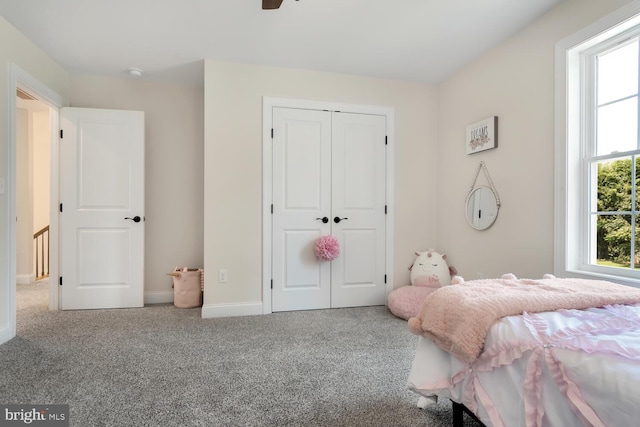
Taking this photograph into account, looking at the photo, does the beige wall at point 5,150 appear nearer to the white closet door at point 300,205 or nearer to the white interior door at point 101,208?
the white interior door at point 101,208

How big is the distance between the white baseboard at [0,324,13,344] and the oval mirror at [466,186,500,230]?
3.86m

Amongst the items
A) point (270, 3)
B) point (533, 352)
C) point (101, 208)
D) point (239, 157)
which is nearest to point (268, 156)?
point (239, 157)

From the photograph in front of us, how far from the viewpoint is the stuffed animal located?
3.23 metres

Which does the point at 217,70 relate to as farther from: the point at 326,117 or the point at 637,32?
the point at 637,32

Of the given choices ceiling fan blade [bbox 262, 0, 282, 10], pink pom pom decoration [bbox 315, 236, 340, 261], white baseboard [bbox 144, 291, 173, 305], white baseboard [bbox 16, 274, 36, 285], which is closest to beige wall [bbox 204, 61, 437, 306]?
pink pom pom decoration [bbox 315, 236, 340, 261]

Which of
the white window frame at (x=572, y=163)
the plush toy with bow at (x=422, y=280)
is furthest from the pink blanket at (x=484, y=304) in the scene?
the plush toy with bow at (x=422, y=280)

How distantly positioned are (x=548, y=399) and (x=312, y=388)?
113cm

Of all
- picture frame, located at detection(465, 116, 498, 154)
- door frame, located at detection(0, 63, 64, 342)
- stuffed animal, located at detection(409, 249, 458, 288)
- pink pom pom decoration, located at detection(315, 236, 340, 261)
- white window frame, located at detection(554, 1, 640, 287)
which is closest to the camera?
white window frame, located at detection(554, 1, 640, 287)

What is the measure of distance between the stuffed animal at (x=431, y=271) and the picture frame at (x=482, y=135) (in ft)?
3.61

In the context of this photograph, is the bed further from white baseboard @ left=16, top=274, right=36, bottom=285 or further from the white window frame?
white baseboard @ left=16, top=274, right=36, bottom=285

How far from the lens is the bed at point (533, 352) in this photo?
0.80 m

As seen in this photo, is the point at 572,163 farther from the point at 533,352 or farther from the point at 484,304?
the point at 533,352

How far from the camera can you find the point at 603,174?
6.80 feet

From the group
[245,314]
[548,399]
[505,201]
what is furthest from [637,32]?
[245,314]
